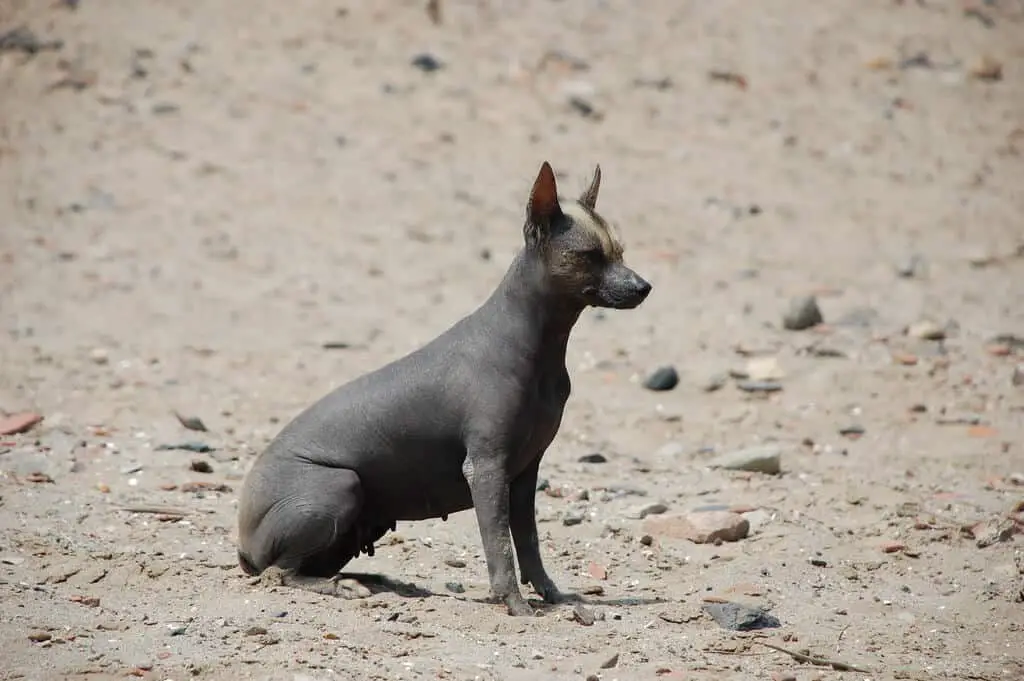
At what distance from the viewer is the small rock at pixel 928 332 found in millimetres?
12648

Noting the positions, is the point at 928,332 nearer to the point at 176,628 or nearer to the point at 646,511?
the point at 646,511

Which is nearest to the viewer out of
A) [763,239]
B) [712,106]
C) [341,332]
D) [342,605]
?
[342,605]

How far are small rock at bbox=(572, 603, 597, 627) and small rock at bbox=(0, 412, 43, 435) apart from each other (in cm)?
450

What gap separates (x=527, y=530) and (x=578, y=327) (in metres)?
5.62

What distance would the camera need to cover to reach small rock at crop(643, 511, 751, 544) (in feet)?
27.4

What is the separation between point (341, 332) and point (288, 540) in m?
5.53

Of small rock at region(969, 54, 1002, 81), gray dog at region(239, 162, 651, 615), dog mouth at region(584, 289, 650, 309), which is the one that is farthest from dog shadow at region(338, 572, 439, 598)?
small rock at region(969, 54, 1002, 81)

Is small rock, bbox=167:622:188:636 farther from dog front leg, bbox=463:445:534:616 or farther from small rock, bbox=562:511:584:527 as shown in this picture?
small rock, bbox=562:511:584:527

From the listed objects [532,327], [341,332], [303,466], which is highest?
[532,327]

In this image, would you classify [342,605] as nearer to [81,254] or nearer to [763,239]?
[81,254]

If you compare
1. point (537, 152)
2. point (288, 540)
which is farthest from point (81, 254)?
point (288, 540)

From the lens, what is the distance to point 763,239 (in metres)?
14.7

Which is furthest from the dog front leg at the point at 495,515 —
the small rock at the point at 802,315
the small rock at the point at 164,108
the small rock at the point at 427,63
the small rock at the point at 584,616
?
the small rock at the point at 427,63

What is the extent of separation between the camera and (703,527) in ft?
27.5
